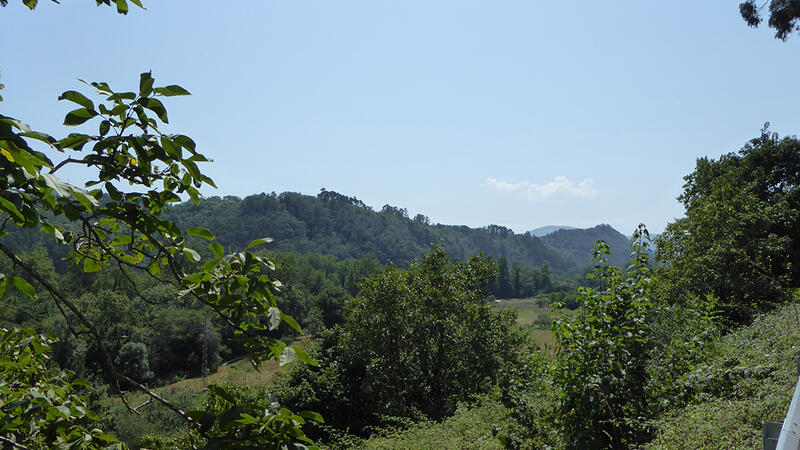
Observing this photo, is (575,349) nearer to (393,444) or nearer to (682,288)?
(393,444)

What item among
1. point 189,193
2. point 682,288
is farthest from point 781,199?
point 189,193

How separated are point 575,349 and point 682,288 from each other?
10.7m

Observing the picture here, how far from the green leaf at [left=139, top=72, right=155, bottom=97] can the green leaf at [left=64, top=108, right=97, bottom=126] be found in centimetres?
13

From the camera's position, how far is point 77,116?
1.20 meters

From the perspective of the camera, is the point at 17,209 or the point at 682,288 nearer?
the point at 17,209

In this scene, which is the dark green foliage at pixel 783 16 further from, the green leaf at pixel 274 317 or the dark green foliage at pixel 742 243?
the green leaf at pixel 274 317

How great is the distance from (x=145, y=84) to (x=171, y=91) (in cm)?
6

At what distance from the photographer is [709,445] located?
4.03 m

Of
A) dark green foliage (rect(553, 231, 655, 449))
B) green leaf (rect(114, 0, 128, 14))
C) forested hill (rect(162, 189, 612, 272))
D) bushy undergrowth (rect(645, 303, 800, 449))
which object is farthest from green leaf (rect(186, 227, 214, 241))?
forested hill (rect(162, 189, 612, 272))

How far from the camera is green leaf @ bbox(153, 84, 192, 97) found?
1.25 metres

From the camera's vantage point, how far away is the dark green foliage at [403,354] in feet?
51.8

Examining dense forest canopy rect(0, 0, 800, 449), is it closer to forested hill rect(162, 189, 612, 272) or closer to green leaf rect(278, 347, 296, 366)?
green leaf rect(278, 347, 296, 366)

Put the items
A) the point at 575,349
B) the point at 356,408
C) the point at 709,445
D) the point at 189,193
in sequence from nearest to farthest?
the point at 189,193
the point at 709,445
the point at 575,349
the point at 356,408

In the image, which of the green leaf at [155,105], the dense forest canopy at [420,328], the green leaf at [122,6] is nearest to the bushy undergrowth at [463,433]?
the dense forest canopy at [420,328]
